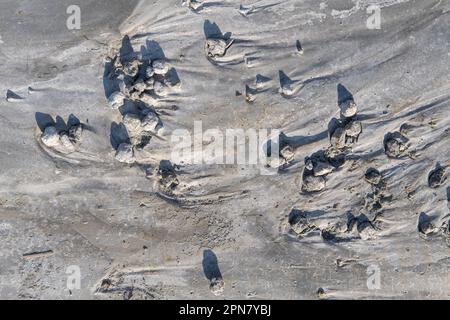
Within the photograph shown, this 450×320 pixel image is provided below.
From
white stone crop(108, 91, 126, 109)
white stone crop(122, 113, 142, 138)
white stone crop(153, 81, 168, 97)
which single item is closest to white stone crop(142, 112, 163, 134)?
white stone crop(122, 113, 142, 138)

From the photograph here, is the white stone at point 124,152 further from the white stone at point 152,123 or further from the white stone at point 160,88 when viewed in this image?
the white stone at point 160,88

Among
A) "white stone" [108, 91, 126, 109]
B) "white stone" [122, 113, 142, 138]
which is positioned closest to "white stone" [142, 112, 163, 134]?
"white stone" [122, 113, 142, 138]

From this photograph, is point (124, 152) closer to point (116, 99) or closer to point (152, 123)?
point (152, 123)

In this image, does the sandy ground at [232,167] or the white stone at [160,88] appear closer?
the white stone at [160,88]

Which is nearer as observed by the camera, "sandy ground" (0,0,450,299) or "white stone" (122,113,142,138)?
"white stone" (122,113,142,138)

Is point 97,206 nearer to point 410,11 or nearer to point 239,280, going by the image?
point 239,280

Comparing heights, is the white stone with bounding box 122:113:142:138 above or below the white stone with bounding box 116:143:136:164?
above

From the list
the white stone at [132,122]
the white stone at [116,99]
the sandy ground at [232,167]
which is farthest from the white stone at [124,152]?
the white stone at [116,99]

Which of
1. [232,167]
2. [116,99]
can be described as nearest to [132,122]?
[116,99]

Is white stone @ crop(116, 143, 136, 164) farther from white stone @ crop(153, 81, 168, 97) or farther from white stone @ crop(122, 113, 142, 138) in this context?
white stone @ crop(153, 81, 168, 97)
